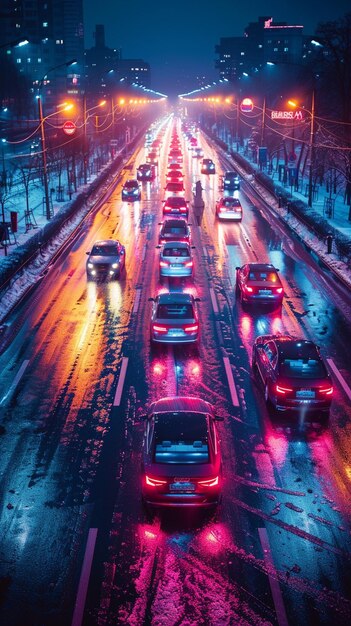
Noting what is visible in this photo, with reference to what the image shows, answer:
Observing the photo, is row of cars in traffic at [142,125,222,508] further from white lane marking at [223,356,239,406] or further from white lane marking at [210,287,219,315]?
white lane marking at [210,287,219,315]

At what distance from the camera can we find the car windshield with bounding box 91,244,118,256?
96.7 feet

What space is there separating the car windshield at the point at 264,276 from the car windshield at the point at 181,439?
1259cm

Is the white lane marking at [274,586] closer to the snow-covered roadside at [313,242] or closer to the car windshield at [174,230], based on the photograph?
the snow-covered roadside at [313,242]

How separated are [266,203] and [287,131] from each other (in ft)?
119

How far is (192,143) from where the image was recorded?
102562 mm

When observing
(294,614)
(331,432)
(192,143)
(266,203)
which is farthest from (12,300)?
(192,143)

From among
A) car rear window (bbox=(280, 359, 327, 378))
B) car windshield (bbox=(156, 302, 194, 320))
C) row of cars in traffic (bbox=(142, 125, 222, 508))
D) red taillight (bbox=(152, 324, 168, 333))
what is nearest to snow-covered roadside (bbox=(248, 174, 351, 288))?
car windshield (bbox=(156, 302, 194, 320))

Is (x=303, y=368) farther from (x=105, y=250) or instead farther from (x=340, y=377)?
(x=105, y=250)

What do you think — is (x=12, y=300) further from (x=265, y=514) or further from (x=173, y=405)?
(x=265, y=514)

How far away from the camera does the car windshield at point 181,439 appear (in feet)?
38.9

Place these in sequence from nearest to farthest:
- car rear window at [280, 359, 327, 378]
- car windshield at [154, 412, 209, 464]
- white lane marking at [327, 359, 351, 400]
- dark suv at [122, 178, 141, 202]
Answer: car windshield at [154, 412, 209, 464]
car rear window at [280, 359, 327, 378]
white lane marking at [327, 359, 351, 400]
dark suv at [122, 178, 141, 202]

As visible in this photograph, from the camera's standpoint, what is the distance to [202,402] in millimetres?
14000

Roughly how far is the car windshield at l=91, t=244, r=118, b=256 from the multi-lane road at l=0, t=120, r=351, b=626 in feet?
11.9

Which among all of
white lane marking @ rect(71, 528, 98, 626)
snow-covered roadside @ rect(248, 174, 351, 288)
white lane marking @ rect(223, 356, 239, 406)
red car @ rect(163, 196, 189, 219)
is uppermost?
red car @ rect(163, 196, 189, 219)
